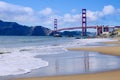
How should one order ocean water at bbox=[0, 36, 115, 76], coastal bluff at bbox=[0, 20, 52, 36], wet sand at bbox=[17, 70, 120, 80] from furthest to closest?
coastal bluff at bbox=[0, 20, 52, 36]
ocean water at bbox=[0, 36, 115, 76]
wet sand at bbox=[17, 70, 120, 80]

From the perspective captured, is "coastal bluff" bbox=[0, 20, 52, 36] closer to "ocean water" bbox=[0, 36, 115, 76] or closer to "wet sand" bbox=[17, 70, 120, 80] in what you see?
"ocean water" bbox=[0, 36, 115, 76]

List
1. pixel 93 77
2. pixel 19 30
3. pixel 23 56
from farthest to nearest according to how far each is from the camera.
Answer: pixel 19 30, pixel 23 56, pixel 93 77

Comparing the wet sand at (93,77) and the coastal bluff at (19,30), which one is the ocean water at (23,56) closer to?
the wet sand at (93,77)

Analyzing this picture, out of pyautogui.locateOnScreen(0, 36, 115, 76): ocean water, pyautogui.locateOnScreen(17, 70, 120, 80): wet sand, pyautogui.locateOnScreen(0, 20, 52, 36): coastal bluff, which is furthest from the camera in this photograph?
pyautogui.locateOnScreen(0, 20, 52, 36): coastal bluff

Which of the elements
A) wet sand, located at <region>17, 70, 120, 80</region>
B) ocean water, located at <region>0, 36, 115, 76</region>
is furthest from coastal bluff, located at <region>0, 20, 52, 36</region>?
wet sand, located at <region>17, 70, 120, 80</region>

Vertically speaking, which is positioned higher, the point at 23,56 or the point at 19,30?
the point at 19,30

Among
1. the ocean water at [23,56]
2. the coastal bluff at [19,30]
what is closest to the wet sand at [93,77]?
the ocean water at [23,56]

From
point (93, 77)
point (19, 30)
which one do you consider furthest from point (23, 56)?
point (19, 30)

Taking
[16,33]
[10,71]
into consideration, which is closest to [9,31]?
[16,33]

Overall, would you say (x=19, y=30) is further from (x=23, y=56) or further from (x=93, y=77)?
(x=93, y=77)

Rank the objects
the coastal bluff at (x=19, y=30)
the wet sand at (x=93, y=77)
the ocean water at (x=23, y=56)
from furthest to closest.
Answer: the coastal bluff at (x=19, y=30)
the ocean water at (x=23, y=56)
the wet sand at (x=93, y=77)

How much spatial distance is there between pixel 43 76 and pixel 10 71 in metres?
1.76

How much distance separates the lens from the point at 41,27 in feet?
599

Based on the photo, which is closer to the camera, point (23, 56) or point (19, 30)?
point (23, 56)
